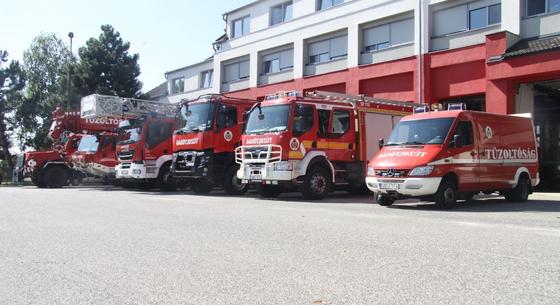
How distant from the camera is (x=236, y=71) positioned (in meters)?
36.6

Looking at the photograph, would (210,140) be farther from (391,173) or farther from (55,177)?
(55,177)

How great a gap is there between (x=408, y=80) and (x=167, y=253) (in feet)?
67.5

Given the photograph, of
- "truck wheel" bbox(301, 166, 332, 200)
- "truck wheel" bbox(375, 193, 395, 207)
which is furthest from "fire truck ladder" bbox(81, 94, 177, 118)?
"truck wheel" bbox(375, 193, 395, 207)

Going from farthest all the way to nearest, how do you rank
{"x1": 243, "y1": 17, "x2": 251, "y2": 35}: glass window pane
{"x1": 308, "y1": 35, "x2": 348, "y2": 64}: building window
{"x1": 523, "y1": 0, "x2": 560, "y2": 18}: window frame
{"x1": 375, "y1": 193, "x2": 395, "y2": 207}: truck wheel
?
{"x1": 243, "y1": 17, "x2": 251, "y2": 35}: glass window pane, {"x1": 308, "y1": 35, "x2": 348, "y2": 64}: building window, {"x1": 523, "y1": 0, "x2": 560, "y2": 18}: window frame, {"x1": 375, "y1": 193, "x2": 395, "y2": 207}: truck wheel

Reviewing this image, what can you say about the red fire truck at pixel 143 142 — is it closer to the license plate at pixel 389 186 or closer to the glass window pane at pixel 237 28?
the license plate at pixel 389 186

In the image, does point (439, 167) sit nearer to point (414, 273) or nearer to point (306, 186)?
point (306, 186)

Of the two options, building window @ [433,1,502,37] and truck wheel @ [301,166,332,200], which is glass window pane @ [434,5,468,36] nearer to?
building window @ [433,1,502,37]

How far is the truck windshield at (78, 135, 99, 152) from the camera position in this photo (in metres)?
24.1

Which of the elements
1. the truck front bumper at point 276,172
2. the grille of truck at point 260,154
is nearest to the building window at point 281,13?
the grille of truck at point 260,154

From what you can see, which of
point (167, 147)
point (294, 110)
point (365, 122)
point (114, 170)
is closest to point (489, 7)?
point (365, 122)

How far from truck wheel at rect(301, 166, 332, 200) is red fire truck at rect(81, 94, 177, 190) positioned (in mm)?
7670

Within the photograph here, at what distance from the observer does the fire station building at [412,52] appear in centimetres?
2069

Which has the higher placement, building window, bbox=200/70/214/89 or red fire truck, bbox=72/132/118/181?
building window, bbox=200/70/214/89

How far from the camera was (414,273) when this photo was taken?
5.41 meters
